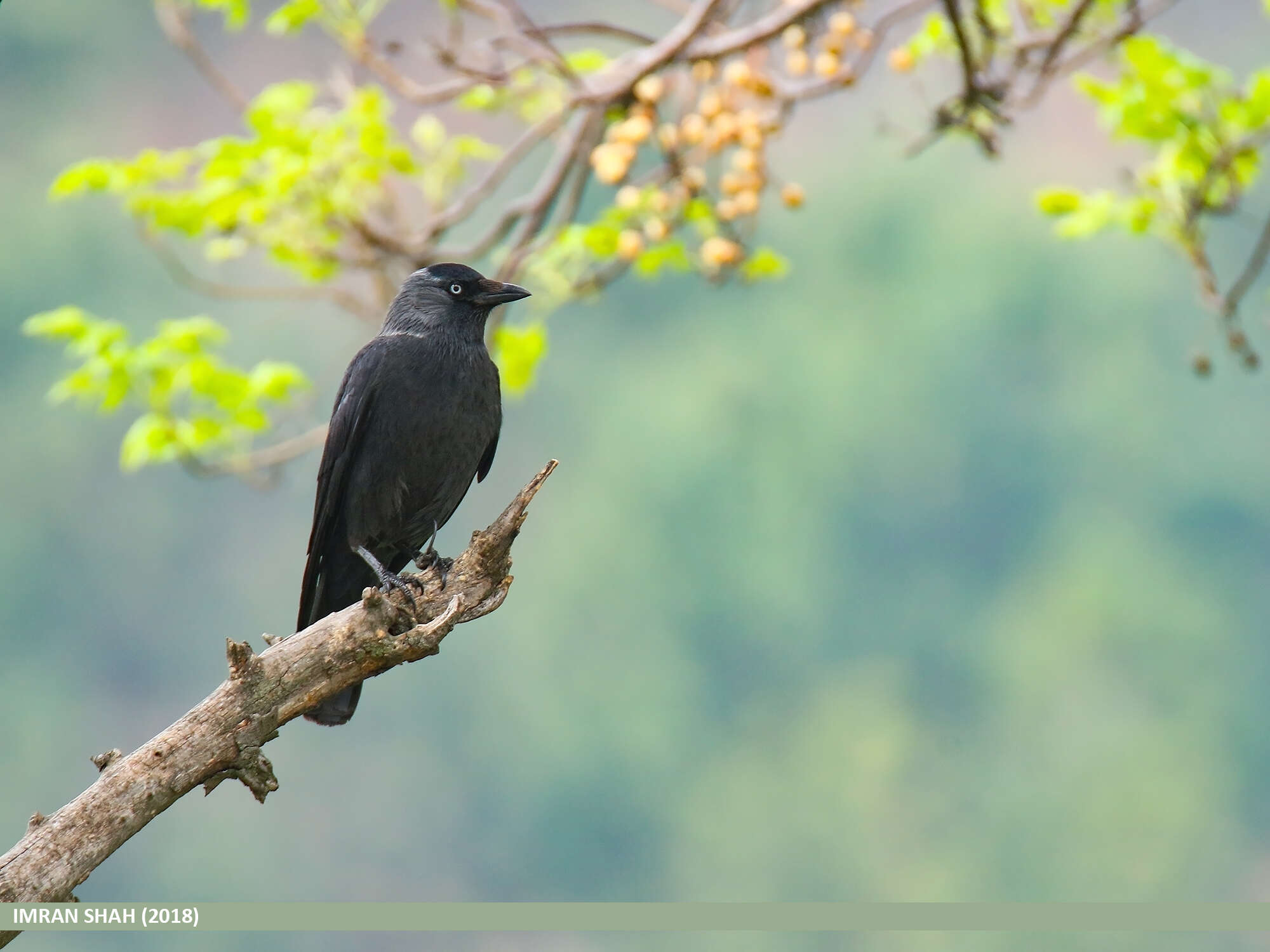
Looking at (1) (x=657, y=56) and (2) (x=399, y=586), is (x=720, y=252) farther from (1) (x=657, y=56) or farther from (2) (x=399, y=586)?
(2) (x=399, y=586)

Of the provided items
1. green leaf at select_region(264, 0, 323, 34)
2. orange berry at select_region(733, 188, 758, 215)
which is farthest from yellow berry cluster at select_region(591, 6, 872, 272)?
green leaf at select_region(264, 0, 323, 34)

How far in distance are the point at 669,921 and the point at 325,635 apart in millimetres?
937

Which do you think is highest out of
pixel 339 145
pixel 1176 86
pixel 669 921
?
pixel 1176 86

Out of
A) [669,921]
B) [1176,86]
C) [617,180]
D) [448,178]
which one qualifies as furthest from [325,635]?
[1176,86]

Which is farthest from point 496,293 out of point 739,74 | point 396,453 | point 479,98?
point 479,98

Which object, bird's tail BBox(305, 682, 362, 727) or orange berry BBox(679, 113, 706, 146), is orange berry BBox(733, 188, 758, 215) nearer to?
orange berry BBox(679, 113, 706, 146)

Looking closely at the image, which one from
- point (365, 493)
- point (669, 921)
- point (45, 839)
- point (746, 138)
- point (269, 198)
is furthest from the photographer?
point (269, 198)

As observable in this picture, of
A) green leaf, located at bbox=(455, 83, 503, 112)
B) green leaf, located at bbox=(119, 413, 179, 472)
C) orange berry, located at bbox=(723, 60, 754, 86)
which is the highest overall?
orange berry, located at bbox=(723, 60, 754, 86)

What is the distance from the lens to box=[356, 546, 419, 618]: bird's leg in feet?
9.36

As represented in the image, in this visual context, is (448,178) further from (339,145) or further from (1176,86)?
(1176,86)

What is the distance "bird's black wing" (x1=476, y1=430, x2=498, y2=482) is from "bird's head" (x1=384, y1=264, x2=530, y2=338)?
12.4 inches

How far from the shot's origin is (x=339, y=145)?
4383mm

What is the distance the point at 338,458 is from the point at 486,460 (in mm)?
481

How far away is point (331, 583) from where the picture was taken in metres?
3.47
